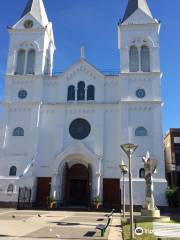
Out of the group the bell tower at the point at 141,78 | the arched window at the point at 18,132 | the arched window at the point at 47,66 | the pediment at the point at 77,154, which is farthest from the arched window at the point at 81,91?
the arched window at the point at 18,132

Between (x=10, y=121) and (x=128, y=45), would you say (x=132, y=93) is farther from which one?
(x=10, y=121)

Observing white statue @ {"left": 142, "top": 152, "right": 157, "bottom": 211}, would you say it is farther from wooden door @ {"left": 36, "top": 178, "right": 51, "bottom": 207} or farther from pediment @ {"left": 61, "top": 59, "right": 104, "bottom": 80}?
pediment @ {"left": 61, "top": 59, "right": 104, "bottom": 80}

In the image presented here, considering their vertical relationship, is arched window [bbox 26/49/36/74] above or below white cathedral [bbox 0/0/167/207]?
above

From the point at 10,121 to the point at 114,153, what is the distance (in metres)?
11.8

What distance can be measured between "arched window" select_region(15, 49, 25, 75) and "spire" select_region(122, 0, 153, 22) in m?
12.7

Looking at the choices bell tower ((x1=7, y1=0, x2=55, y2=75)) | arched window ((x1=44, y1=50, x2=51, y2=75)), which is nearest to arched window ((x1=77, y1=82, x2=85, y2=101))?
bell tower ((x1=7, y1=0, x2=55, y2=75))

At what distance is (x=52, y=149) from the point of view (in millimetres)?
32562

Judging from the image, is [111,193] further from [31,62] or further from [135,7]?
[135,7]

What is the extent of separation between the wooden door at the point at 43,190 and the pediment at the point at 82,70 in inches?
463

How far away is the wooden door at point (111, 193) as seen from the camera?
30234 mm

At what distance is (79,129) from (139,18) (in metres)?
15.0

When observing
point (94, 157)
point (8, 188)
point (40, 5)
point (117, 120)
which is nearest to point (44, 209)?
point (8, 188)

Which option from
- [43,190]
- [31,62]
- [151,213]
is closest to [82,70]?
[31,62]

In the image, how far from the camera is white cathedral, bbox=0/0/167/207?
30953 mm
